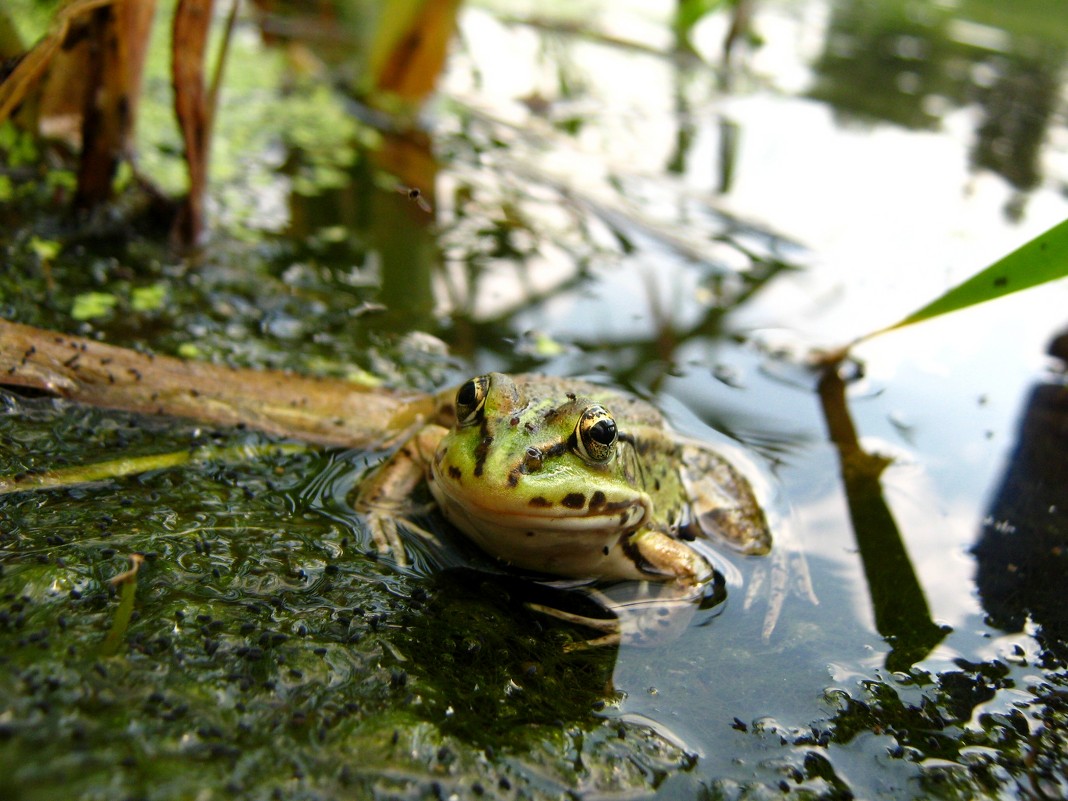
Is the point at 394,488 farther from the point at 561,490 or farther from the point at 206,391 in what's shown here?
the point at 206,391

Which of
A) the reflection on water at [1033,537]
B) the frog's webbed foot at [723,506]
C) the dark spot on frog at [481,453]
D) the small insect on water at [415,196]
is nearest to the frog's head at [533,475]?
the dark spot on frog at [481,453]

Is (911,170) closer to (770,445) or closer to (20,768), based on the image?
(770,445)

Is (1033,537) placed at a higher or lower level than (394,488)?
lower

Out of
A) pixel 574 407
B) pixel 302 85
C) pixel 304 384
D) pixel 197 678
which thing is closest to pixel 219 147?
pixel 302 85

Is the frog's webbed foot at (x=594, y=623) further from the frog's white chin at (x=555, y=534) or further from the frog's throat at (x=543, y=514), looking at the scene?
the frog's throat at (x=543, y=514)

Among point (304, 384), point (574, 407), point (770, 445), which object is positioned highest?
point (574, 407)

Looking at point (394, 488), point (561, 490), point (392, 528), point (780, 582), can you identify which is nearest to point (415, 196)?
point (394, 488)

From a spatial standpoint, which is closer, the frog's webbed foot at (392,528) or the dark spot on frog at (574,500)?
the dark spot on frog at (574,500)
